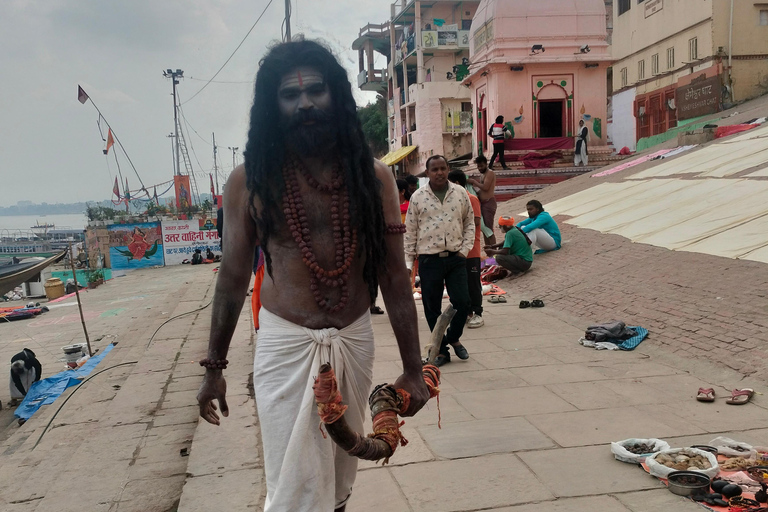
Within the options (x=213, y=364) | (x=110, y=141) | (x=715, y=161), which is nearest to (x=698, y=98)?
(x=715, y=161)

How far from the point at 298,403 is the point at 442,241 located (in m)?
3.60

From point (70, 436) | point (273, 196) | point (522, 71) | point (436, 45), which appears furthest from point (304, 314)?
point (436, 45)

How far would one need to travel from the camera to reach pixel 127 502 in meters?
3.69

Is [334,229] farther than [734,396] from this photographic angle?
No

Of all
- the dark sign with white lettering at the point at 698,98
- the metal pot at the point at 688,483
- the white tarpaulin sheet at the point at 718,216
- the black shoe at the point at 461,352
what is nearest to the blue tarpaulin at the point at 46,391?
the black shoe at the point at 461,352

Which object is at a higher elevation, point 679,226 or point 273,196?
point 273,196

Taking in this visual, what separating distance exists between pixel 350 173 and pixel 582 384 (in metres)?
3.48

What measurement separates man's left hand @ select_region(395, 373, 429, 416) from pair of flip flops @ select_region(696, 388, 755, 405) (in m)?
3.01

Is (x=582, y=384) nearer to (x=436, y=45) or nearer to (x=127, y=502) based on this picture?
(x=127, y=502)

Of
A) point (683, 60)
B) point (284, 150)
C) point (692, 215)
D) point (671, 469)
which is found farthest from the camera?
point (683, 60)

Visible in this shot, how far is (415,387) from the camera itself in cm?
225

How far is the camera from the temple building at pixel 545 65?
2128cm

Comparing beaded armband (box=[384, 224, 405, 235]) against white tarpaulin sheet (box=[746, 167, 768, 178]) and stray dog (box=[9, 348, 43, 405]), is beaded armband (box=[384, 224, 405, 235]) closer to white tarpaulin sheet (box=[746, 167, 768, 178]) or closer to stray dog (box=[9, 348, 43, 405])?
stray dog (box=[9, 348, 43, 405])

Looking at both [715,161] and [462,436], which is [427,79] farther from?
[462,436]
